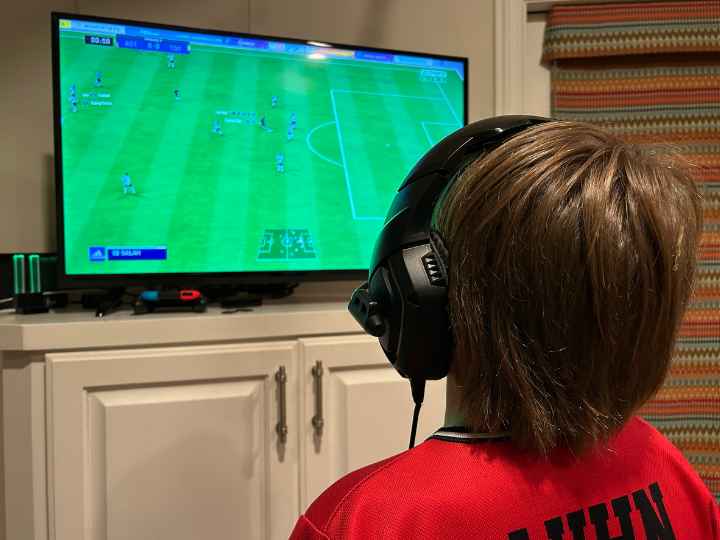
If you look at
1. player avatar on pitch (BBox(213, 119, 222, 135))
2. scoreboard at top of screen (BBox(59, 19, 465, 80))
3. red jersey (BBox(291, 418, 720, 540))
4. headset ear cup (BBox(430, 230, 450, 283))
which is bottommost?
red jersey (BBox(291, 418, 720, 540))

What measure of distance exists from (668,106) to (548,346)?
6.24 feet

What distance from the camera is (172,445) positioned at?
1403mm

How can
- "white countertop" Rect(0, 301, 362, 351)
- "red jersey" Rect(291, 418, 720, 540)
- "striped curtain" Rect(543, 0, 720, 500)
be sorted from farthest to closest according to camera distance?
1. "striped curtain" Rect(543, 0, 720, 500)
2. "white countertop" Rect(0, 301, 362, 351)
3. "red jersey" Rect(291, 418, 720, 540)

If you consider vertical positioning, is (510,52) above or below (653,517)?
above

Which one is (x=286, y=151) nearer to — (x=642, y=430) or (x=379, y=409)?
(x=379, y=409)

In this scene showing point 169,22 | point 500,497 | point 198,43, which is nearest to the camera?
point 500,497

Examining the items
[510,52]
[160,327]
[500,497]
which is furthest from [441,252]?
[510,52]

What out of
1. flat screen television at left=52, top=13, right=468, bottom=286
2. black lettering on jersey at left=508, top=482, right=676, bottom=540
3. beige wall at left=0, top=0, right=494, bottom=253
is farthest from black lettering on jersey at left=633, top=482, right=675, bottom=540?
beige wall at left=0, top=0, right=494, bottom=253

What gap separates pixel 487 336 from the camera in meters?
A: 0.62

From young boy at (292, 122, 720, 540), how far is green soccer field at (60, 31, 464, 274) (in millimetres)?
1129

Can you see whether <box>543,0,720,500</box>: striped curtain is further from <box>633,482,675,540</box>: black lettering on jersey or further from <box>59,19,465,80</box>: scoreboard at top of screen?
<box>633,482,675,540</box>: black lettering on jersey

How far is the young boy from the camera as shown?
1.85 ft

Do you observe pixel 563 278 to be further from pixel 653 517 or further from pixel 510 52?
pixel 510 52

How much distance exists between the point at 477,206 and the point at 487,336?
0.41 ft
